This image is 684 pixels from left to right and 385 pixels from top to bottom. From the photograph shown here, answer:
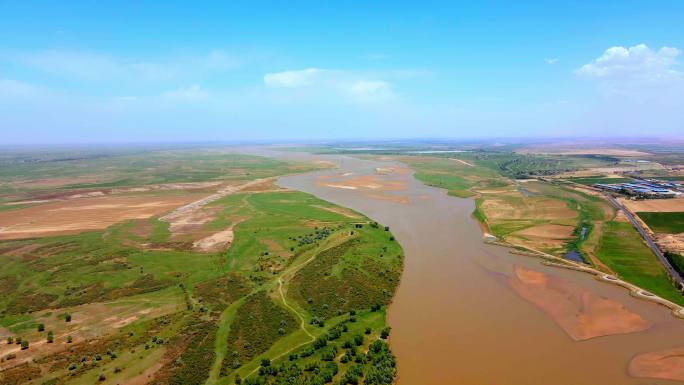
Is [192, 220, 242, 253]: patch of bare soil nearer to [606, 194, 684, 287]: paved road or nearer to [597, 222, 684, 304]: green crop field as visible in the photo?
[597, 222, 684, 304]: green crop field

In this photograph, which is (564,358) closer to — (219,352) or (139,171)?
(219,352)

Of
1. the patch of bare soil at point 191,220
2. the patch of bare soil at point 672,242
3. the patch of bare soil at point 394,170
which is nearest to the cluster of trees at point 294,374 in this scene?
the patch of bare soil at point 191,220

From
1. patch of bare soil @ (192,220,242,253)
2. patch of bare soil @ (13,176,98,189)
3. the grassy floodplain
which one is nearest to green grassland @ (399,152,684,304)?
the grassy floodplain

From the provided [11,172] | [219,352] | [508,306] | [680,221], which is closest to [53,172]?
[11,172]

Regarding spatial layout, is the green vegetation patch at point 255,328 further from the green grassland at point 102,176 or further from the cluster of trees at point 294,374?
the green grassland at point 102,176

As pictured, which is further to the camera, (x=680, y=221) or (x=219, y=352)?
(x=680, y=221)

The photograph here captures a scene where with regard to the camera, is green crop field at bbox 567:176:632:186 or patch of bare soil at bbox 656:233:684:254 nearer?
patch of bare soil at bbox 656:233:684:254

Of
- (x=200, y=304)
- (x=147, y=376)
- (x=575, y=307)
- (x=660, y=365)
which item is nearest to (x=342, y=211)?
(x=200, y=304)
